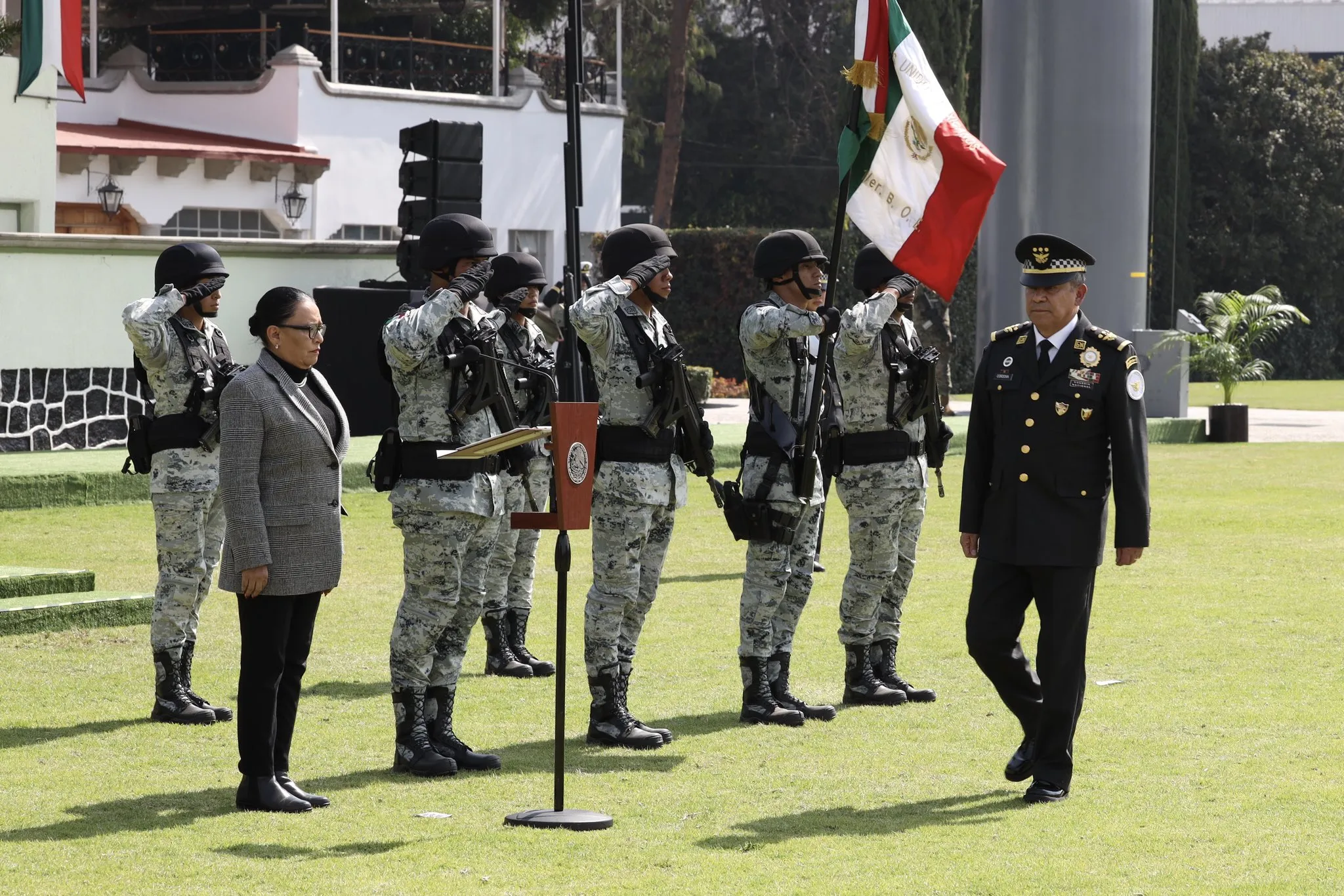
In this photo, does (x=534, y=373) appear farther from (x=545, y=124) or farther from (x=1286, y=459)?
(x=545, y=124)

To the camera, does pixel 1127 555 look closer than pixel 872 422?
Yes

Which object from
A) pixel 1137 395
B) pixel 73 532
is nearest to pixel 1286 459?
pixel 73 532

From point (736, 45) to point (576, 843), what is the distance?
155 feet

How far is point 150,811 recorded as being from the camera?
22.0ft

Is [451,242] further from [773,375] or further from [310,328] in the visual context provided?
[773,375]

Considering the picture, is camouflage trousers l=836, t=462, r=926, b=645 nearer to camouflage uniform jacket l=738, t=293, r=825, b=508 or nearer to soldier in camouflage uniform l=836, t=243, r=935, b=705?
soldier in camouflage uniform l=836, t=243, r=935, b=705

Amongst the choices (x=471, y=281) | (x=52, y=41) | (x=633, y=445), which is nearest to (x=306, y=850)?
(x=471, y=281)

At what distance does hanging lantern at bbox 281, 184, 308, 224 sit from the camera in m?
31.3

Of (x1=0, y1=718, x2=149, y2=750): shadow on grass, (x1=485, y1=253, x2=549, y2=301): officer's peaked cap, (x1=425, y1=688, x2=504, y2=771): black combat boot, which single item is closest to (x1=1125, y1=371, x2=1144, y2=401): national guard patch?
(x1=425, y1=688, x2=504, y2=771): black combat boot

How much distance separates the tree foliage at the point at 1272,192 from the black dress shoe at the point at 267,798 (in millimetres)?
39197

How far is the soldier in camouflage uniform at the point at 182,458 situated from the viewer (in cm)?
830

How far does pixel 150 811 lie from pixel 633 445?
93.4 inches

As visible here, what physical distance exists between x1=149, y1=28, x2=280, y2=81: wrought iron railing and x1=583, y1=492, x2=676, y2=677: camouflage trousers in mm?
26551

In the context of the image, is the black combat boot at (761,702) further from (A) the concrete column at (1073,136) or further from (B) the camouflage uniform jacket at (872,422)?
(A) the concrete column at (1073,136)
